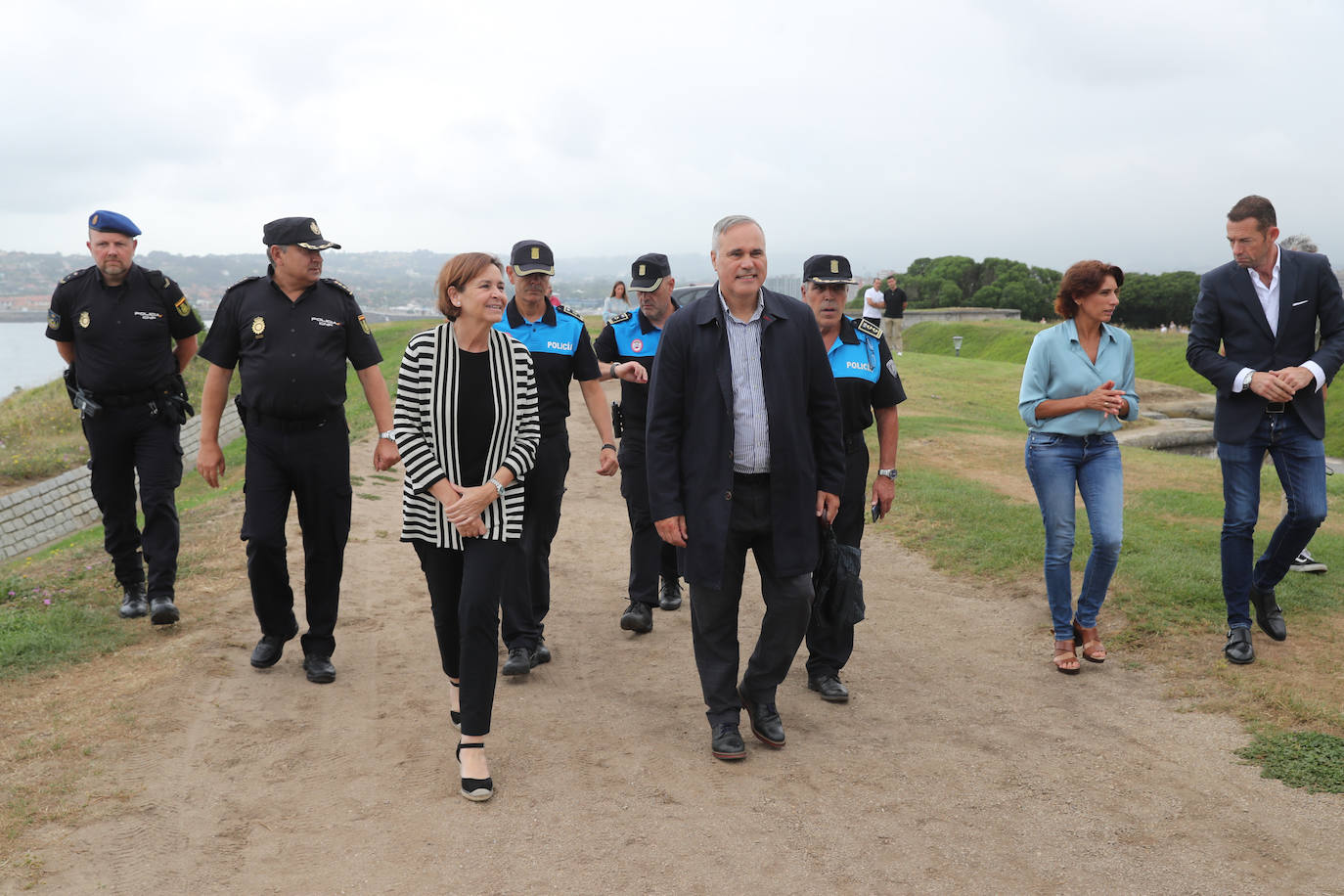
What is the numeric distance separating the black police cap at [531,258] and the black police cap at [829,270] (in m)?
1.52

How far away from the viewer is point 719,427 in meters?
4.25

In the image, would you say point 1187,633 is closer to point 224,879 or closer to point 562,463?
point 562,463

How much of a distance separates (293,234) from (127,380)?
1.80 meters

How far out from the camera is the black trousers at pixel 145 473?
6191 mm

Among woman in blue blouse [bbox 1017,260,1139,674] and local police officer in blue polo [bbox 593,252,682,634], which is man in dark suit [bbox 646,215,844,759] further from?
local police officer in blue polo [bbox 593,252,682,634]

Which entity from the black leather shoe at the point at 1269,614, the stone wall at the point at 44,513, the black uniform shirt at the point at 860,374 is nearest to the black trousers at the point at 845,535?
the black uniform shirt at the point at 860,374

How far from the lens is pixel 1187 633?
19.6ft

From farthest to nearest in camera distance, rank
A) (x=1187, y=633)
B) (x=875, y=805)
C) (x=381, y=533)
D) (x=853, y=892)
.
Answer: (x=381, y=533) → (x=1187, y=633) → (x=875, y=805) → (x=853, y=892)

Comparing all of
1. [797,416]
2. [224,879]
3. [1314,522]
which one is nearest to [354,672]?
[224,879]

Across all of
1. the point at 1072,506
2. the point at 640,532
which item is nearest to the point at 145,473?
the point at 640,532

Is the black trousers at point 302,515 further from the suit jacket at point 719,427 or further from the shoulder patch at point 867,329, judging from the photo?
the shoulder patch at point 867,329

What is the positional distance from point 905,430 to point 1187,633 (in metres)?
9.68

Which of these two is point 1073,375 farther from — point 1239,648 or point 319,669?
point 319,669

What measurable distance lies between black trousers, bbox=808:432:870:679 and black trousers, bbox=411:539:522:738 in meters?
1.72
